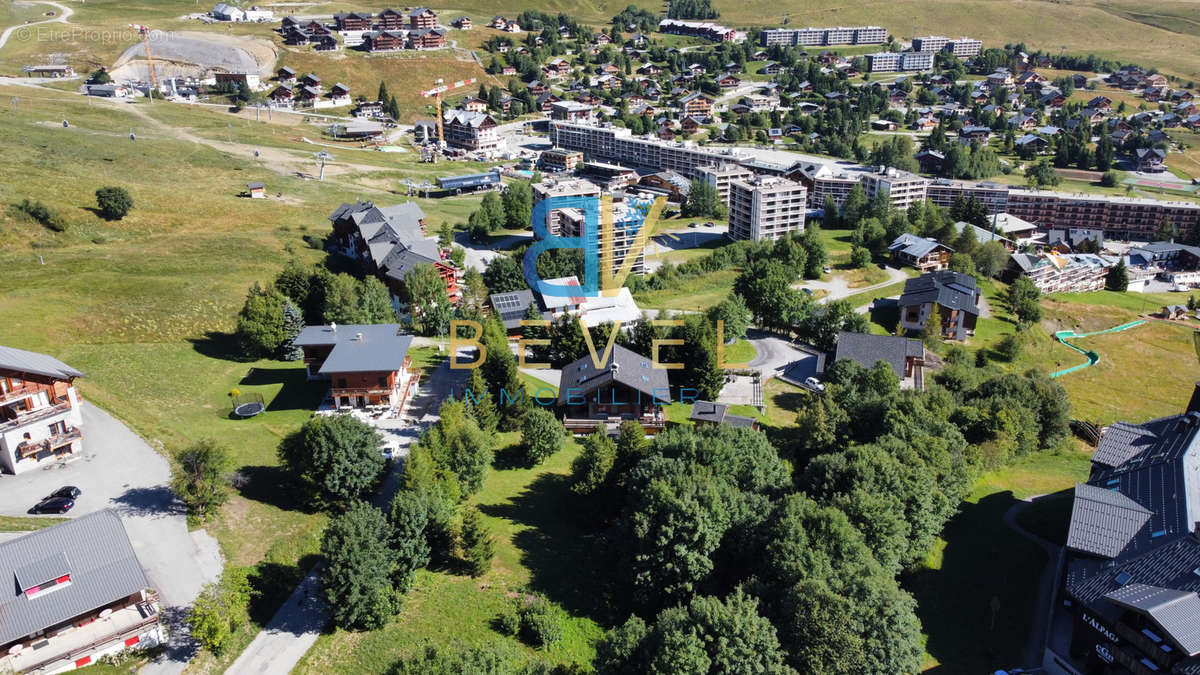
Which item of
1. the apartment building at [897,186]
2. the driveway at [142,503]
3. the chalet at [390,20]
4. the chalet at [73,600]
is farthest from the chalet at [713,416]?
the chalet at [390,20]

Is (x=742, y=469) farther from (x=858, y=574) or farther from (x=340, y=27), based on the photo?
(x=340, y=27)

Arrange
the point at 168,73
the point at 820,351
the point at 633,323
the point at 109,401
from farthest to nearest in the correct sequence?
the point at 168,73
the point at 820,351
the point at 633,323
the point at 109,401

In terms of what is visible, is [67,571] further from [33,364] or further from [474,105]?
[474,105]

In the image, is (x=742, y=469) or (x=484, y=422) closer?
(x=742, y=469)

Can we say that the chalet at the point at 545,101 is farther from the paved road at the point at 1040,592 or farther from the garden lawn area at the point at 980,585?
the paved road at the point at 1040,592

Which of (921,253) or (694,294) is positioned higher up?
(921,253)

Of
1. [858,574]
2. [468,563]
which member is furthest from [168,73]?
[858,574]

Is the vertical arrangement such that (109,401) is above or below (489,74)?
below

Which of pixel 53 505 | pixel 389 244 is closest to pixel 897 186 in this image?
pixel 389 244
